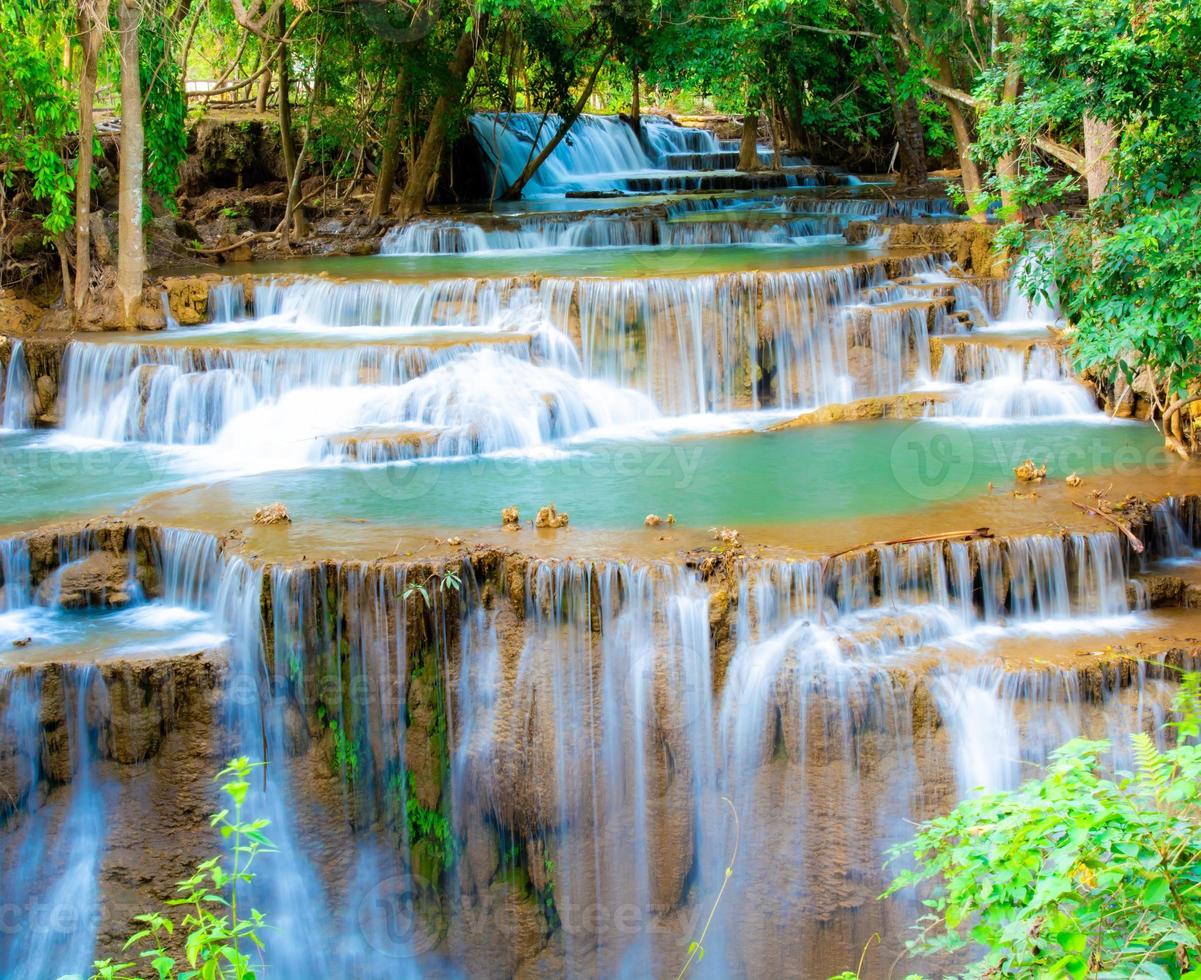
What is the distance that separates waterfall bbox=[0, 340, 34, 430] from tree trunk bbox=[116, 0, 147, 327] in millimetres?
1305

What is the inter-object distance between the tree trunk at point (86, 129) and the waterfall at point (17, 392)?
148 centimetres

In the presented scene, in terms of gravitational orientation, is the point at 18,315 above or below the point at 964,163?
below

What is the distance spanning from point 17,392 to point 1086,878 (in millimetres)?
11816

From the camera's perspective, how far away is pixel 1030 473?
9.91 metres

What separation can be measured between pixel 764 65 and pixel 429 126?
4.86m

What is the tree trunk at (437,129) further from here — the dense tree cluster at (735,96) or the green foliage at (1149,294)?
the green foliage at (1149,294)

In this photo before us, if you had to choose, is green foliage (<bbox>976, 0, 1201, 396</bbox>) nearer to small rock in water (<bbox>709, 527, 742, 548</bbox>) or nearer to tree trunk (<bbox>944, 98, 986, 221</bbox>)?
small rock in water (<bbox>709, 527, 742, 548</bbox>)

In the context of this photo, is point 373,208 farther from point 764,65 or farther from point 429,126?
point 764,65

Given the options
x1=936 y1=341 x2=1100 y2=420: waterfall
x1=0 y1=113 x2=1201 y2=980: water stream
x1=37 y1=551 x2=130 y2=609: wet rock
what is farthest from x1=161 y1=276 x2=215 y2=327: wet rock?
x1=936 y1=341 x2=1100 y2=420: waterfall

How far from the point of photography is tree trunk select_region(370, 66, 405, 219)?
1900 cm

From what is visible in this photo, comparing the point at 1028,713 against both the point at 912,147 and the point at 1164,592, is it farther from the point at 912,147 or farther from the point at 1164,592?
the point at 912,147

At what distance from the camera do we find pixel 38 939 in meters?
7.71

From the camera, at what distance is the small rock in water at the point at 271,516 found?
9.18 m

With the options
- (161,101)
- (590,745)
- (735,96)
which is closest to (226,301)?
(161,101)
